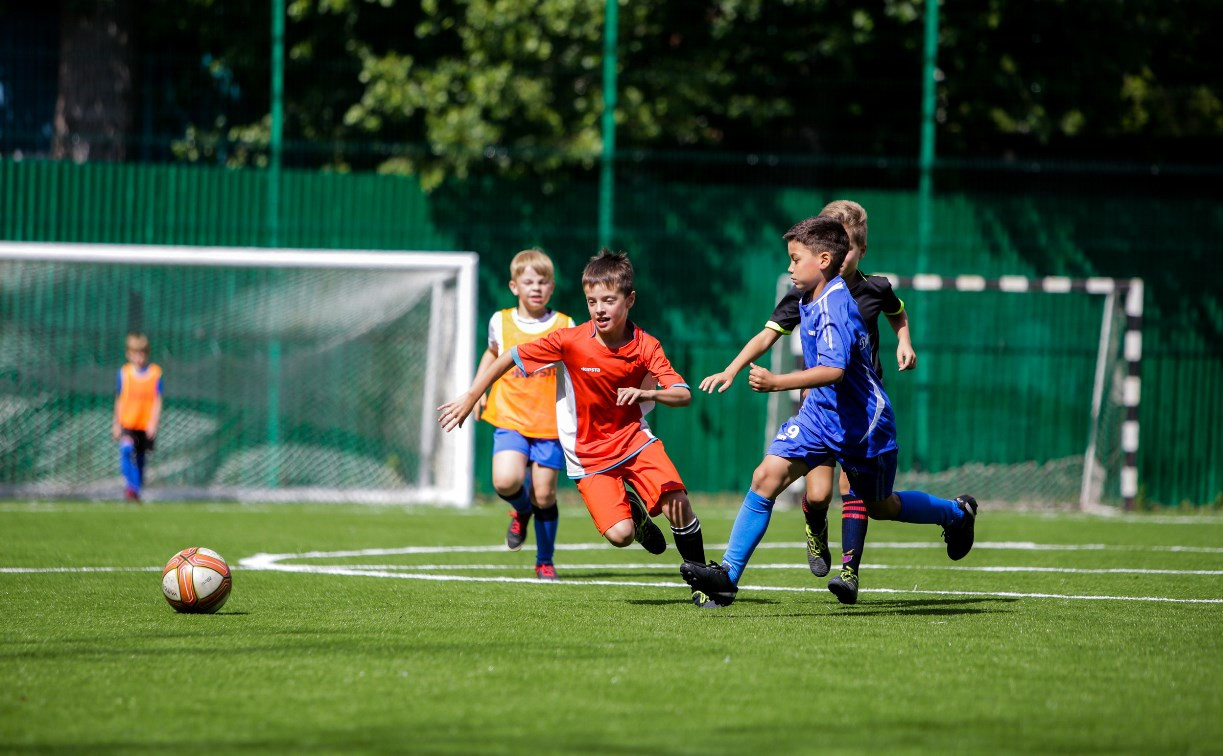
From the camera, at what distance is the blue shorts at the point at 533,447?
849 cm

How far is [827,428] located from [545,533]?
2078 millimetres

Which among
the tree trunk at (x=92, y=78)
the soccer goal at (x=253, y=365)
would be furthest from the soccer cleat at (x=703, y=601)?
the tree trunk at (x=92, y=78)

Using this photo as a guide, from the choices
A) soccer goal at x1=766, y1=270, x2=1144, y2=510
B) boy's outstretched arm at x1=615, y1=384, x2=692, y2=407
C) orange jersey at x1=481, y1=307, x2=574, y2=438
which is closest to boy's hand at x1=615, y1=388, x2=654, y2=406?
boy's outstretched arm at x1=615, y1=384, x2=692, y2=407

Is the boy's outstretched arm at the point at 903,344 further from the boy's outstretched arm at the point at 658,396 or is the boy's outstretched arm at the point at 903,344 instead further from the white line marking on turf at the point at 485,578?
the white line marking on turf at the point at 485,578

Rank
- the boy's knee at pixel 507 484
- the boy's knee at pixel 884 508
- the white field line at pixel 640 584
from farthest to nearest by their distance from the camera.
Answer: the boy's knee at pixel 507 484
the white field line at pixel 640 584
the boy's knee at pixel 884 508

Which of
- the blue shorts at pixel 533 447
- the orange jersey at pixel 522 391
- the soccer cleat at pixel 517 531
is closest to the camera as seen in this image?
the blue shorts at pixel 533 447

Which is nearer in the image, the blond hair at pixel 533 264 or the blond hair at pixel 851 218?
the blond hair at pixel 851 218

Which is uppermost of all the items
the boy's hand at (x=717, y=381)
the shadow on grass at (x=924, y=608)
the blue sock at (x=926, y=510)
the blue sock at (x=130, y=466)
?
the boy's hand at (x=717, y=381)

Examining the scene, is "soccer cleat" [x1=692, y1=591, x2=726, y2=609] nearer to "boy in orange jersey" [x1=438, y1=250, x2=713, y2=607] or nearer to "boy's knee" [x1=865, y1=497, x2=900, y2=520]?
"boy in orange jersey" [x1=438, y1=250, x2=713, y2=607]

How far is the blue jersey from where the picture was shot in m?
6.76

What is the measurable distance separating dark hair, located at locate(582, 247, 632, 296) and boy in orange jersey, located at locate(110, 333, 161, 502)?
787 cm

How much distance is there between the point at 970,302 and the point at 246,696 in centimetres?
1194

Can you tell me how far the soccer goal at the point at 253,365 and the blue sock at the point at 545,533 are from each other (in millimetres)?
5661

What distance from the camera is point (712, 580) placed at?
6582 mm
